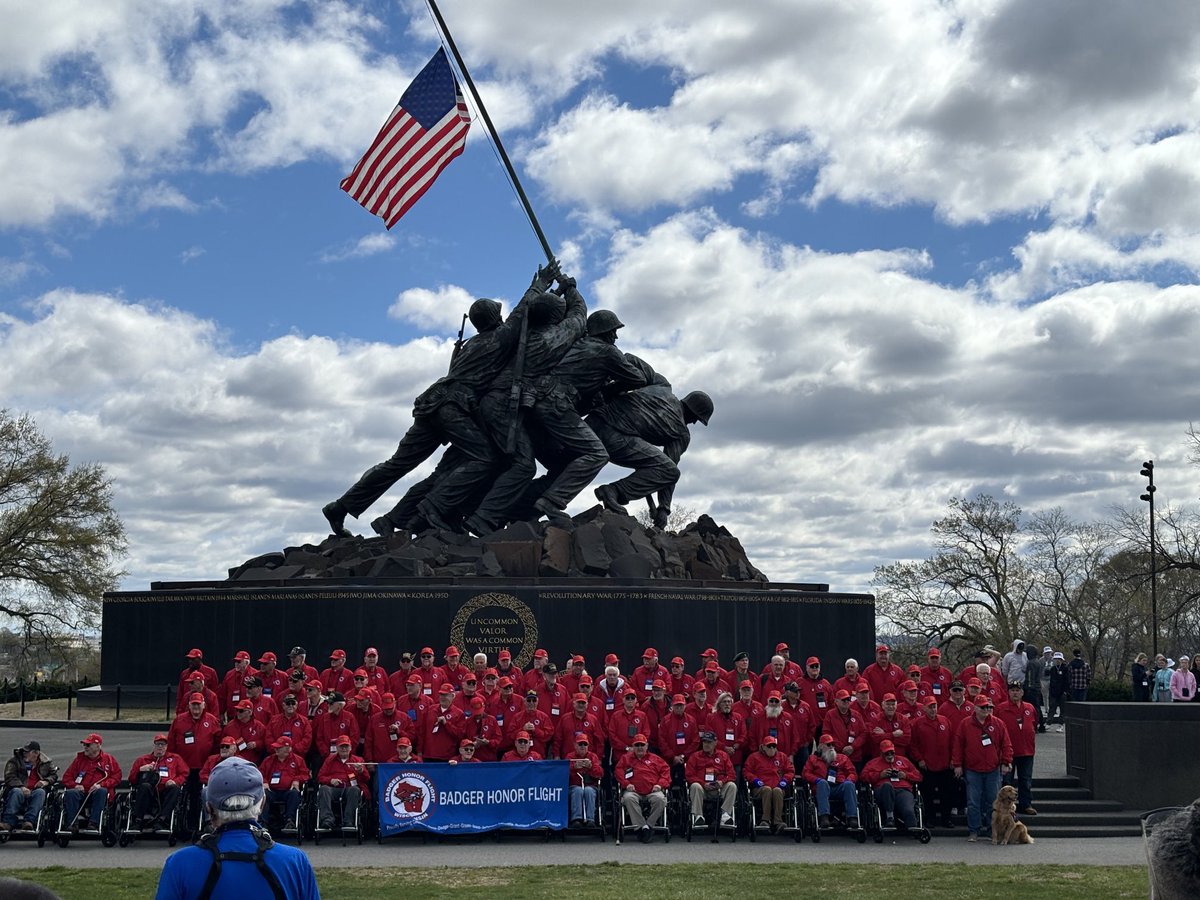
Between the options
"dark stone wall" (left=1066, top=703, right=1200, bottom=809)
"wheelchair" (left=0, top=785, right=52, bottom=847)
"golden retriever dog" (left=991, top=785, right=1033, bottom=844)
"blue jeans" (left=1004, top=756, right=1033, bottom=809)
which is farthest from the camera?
"dark stone wall" (left=1066, top=703, right=1200, bottom=809)

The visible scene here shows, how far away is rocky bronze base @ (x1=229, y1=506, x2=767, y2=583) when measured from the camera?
24031 millimetres

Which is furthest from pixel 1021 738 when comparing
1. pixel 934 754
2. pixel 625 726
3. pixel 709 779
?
pixel 625 726

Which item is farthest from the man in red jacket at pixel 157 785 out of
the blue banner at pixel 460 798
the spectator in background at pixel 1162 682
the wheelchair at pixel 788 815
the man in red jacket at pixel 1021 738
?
the spectator in background at pixel 1162 682

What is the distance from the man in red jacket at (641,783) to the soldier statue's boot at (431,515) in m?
13.3

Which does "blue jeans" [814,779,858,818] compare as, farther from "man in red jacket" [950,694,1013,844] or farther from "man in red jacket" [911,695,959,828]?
"man in red jacket" [950,694,1013,844]

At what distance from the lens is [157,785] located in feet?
45.9

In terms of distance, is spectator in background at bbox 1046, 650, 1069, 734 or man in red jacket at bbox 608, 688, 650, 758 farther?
spectator in background at bbox 1046, 650, 1069, 734

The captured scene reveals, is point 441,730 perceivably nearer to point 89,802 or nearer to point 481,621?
point 89,802

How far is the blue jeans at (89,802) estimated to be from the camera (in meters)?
13.8

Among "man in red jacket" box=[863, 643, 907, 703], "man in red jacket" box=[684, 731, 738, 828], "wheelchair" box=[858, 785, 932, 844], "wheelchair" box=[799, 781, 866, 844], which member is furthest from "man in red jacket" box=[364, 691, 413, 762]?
"man in red jacket" box=[863, 643, 907, 703]

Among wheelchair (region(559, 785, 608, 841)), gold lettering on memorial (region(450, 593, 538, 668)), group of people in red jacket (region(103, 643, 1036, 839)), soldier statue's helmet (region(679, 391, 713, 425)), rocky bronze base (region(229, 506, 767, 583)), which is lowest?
wheelchair (region(559, 785, 608, 841))

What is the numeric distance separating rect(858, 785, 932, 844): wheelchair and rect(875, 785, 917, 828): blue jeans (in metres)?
0.05

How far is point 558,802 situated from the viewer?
14102mm

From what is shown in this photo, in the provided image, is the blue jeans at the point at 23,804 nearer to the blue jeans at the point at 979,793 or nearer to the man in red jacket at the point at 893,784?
the man in red jacket at the point at 893,784
